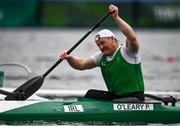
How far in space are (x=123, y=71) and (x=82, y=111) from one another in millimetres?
858

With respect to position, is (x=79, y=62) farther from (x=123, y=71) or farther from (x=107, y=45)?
(x=123, y=71)

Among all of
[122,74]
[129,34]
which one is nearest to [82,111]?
[122,74]

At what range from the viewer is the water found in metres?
19.1

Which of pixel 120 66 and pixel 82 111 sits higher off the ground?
pixel 120 66

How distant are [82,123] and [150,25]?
2024 centimetres

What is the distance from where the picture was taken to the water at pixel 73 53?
19125 millimetres

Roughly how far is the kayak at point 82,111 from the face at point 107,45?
77 centimetres

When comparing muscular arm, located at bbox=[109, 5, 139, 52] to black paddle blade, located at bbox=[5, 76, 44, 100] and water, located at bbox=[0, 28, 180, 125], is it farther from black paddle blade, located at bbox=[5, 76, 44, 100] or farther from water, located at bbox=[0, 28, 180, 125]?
water, located at bbox=[0, 28, 180, 125]

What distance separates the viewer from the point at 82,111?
12828 millimetres

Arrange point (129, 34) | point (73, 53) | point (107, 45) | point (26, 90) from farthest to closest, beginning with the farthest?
point (73, 53)
point (26, 90)
point (107, 45)
point (129, 34)

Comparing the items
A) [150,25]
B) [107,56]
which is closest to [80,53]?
[150,25]

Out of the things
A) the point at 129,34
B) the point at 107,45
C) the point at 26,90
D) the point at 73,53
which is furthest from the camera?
the point at 73,53

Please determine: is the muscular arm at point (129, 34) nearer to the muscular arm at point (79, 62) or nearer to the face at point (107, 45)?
the face at point (107, 45)

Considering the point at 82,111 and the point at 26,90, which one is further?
the point at 26,90
